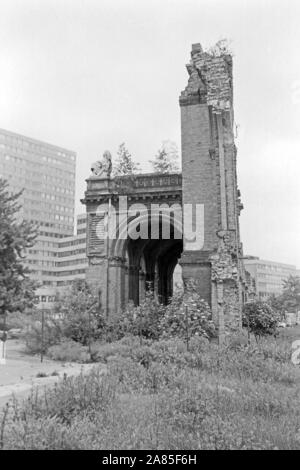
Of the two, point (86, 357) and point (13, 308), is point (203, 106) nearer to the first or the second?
point (86, 357)

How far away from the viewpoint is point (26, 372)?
11188 millimetres

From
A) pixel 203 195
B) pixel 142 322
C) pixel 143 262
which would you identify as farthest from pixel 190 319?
pixel 143 262

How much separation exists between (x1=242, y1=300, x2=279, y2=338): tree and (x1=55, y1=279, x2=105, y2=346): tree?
250 inches

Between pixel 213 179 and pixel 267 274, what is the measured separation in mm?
84214

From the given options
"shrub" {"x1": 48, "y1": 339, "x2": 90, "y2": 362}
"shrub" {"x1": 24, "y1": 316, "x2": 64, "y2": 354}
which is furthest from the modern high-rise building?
"shrub" {"x1": 48, "y1": 339, "x2": 90, "y2": 362}

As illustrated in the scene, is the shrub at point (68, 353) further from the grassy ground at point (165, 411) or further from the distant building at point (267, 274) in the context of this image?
the distant building at point (267, 274)

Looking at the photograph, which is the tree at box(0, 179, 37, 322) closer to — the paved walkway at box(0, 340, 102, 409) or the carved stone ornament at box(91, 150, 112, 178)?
the carved stone ornament at box(91, 150, 112, 178)

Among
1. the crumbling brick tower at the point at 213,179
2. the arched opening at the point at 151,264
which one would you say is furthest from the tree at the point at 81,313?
the crumbling brick tower at the point at 213,179

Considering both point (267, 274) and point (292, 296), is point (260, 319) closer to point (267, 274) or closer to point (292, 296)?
point (292, 296)

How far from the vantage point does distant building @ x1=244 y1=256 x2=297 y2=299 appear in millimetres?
A: 93119

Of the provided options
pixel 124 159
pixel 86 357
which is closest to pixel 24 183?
pixel 124 159

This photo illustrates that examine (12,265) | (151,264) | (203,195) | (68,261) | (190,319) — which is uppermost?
(68,261)

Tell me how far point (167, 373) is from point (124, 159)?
23.4m

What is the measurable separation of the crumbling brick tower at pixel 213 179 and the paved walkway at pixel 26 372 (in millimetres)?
6091
